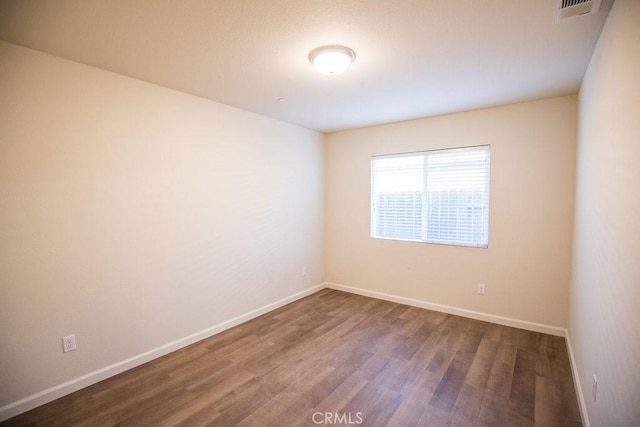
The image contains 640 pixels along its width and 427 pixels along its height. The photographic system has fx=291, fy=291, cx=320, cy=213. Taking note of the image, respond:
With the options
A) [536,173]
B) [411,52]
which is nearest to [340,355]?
[411,52]

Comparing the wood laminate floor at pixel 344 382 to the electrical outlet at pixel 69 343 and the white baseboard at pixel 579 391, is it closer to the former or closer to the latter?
the white baseboard at pixel 579 391

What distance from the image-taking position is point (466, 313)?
11.8ft

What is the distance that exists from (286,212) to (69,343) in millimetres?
2578

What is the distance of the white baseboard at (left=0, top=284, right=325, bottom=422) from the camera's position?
1.99m

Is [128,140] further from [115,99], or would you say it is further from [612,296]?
[612,296]

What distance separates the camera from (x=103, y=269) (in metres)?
2.38

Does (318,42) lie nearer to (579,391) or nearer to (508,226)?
(508,226)

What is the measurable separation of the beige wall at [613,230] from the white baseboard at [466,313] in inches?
36.9

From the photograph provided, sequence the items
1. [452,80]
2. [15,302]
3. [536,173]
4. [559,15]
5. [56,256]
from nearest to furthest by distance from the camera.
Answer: [559,15], [15,302], [56,256], [452,80], [536,173]

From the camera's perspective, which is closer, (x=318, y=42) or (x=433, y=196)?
(x=318, y=42)

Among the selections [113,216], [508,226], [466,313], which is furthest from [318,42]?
[466,313]

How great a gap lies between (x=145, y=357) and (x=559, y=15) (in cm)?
392

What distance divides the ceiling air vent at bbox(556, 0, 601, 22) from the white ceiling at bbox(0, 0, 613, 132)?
0.05 m

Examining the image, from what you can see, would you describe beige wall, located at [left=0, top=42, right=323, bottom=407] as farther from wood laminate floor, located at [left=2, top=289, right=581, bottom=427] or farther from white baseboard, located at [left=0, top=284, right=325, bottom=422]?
wood laminate floor, located at [left=2, top=289, right=581, bottom=427]
